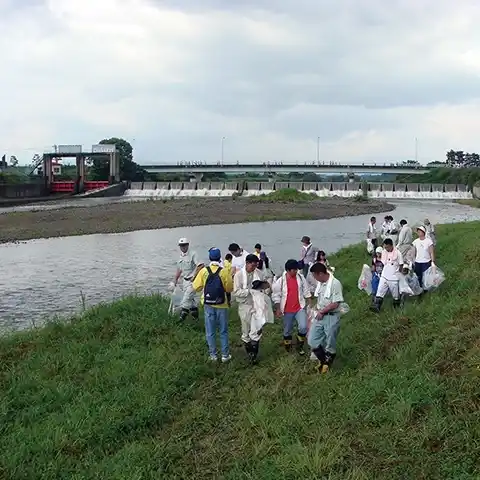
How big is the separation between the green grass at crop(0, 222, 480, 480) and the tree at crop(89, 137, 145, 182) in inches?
2943

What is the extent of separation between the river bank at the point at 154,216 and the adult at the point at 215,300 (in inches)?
967

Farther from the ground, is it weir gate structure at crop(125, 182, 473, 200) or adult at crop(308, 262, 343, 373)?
weir gate structure at crop(125, 182, 473, 200)

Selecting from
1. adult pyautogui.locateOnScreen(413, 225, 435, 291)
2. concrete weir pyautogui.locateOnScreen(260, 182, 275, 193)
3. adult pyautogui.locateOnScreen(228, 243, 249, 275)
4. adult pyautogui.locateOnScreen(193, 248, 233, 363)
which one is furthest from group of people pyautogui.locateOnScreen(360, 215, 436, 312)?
concrete weir pyautogui.locateOnScreen(260, 182, 275, 193)

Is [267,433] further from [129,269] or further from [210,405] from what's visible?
[129,269]

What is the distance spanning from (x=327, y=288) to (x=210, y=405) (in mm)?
2168

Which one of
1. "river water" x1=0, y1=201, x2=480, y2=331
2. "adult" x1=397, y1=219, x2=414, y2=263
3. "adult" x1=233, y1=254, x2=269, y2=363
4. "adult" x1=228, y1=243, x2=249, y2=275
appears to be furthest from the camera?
"river water" x1=0, y1=201, x2=480, y2=331

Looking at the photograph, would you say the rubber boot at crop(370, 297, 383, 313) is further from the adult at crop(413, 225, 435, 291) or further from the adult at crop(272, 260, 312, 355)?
the adult at crop(272, 260, 312, 355)

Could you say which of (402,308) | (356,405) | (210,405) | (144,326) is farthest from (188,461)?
(402,308)

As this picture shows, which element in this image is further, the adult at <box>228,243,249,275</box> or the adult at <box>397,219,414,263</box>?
the adult at <box>228,243,249,275</box>

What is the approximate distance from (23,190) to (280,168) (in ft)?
154

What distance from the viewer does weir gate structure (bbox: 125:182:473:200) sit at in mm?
71125

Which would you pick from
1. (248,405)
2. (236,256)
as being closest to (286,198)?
(236,256)

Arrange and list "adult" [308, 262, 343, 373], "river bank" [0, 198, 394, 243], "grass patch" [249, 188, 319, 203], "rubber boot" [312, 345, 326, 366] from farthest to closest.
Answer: "grass patch" [249, 188, 319, 203]
"river bank" [0, 198, 394, 243]
"rubber boot" [312, 345, 326, 366]
"adult" [308, 262, 343, 373]

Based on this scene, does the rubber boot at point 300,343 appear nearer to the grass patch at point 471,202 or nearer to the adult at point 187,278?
the adult at point 187,278
